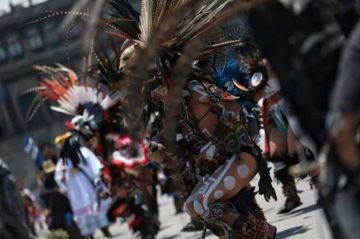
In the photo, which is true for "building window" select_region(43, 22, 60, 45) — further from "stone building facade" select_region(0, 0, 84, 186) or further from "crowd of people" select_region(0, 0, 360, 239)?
"crowd of people" select_region(0, 0, 360, 239)

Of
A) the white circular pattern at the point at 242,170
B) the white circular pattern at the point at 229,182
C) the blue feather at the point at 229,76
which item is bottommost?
the white circular pattern at the point at 229,182

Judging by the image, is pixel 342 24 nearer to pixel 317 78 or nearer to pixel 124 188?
pixel 317 78

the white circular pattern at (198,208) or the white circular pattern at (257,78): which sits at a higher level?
the white circular pattern at (257,78)

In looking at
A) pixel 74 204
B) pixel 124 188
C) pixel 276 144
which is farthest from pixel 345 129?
pixel 74 204

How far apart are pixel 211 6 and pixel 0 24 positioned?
160ft

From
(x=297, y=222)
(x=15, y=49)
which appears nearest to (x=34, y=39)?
(x=15, y=49)

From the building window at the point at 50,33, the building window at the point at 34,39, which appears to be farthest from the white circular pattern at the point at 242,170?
the building window at the point at 34,39

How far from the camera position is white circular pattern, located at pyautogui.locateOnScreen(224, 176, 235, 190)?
6.35 m

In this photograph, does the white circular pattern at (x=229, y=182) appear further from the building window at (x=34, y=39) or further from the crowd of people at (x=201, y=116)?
the building window at (x=34, y=39)

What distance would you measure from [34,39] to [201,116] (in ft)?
166

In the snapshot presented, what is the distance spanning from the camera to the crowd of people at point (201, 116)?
11.6ft

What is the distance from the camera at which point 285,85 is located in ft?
11.9

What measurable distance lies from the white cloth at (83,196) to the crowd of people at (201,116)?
17 mm

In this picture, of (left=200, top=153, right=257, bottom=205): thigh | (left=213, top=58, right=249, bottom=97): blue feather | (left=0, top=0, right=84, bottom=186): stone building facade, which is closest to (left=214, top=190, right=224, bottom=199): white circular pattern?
(left=200, top=153, right=257, bottom=205): thigh
